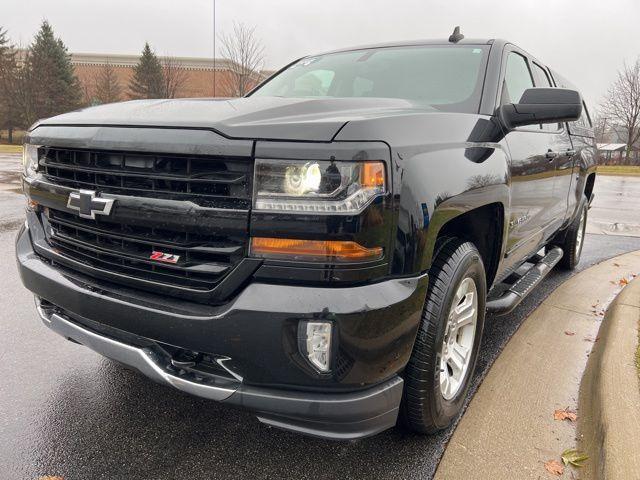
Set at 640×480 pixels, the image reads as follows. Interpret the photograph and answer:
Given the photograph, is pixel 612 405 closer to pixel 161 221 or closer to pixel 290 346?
pixel 290 346

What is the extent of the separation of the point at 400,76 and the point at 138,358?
2.26 metres

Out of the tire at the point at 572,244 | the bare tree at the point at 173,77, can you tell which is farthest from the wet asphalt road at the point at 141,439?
the bare tree at the point at 173,77

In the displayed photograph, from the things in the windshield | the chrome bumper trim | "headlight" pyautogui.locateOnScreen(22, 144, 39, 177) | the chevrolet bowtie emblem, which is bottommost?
the chrome bumper trim

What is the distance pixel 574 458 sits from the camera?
7.14ft

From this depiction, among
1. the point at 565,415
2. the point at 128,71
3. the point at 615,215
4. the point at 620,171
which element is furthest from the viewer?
the point at 128,71

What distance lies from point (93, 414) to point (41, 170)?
3.92ft

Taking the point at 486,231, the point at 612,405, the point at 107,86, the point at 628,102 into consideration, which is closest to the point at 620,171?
the point at 628,102

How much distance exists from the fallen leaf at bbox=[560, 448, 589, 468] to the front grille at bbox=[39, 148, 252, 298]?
1.68 m

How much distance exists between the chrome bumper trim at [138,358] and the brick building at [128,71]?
43.7m

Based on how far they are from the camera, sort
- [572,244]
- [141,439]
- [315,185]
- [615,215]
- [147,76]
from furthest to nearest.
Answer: [147,76]
[615,215]
[572,244]
[141,439]
[315,185]

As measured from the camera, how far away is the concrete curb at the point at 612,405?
6.61 ft

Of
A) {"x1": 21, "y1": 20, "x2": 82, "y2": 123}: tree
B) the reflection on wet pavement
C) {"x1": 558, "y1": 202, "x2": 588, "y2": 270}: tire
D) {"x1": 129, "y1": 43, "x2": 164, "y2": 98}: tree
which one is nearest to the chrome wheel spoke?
{"x1": 558, "y1": 202, "x2": 588, "y2": 270}: tire

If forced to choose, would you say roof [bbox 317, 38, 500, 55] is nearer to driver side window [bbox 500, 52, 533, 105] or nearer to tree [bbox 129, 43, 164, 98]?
driver side window [bbox 500, 52, 533, 105]

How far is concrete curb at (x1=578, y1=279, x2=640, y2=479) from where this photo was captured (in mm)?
2016
